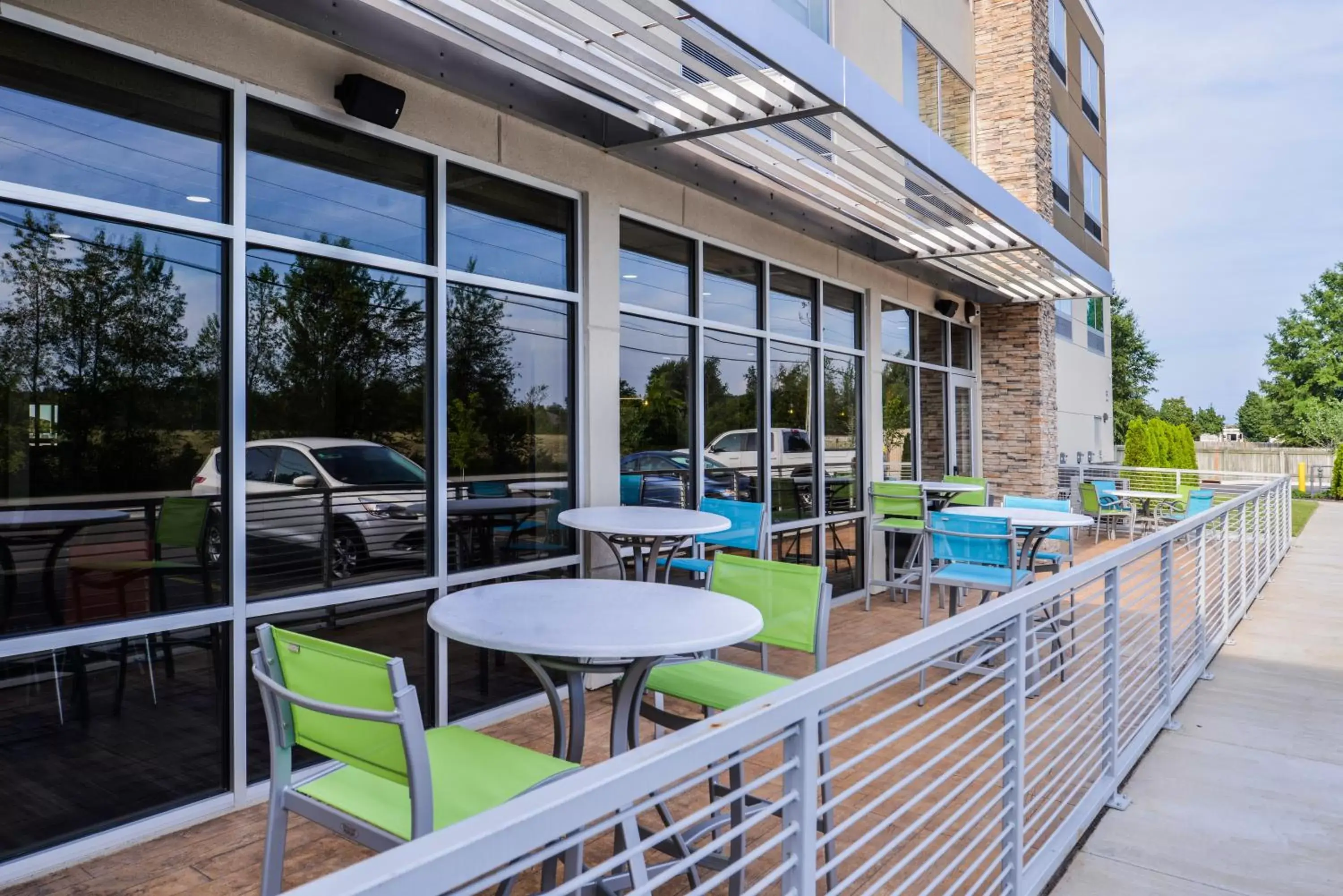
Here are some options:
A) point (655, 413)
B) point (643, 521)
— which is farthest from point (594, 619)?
point (655, 413)

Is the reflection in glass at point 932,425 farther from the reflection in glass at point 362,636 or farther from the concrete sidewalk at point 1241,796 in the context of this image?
the reflection in glass at point 362,636

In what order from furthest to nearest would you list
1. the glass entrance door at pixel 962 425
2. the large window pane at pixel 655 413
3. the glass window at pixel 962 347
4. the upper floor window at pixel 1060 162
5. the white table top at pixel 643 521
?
the upper floor window at pixel 1060 162 → the glass window at pixel 962 347 → the glass entrance door at pixel 962 425 → the large window pane at pixel 655 413 → the white table top at pixel 643 521

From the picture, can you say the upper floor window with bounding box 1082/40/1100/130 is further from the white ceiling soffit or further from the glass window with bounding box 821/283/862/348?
the white ceiling soffit

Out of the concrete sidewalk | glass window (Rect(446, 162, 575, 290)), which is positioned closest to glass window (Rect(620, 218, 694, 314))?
glass window (Rect(446, 162, 575, 290))

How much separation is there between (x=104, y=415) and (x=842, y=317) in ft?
18.8

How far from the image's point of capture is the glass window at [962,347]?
32.0 ft

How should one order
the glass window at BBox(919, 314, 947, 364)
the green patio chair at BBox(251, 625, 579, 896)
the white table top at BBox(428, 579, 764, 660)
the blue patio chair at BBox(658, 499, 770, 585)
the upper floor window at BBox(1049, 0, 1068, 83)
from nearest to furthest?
the green patio chair at BBox(251, 625, 579, 896)
the white table top at BBox(428, 579, 764, 660)
the blue patio chair at BBox(658, 499, 770, 585)
the glass window at BBox(919, 314, 947, 364)
the upper floor window at BBox(1049, 0, 1068, 83)

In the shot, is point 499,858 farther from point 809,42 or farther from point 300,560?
point 809,42

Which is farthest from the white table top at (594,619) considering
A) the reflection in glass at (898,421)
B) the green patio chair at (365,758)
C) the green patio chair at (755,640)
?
the reflection in glass at (898,421)

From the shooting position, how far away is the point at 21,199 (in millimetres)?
2715

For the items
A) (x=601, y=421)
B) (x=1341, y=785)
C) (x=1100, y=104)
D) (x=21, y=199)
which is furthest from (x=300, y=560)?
(x=1100, y=104)

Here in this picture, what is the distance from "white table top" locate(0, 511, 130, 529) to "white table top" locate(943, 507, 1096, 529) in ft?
14.0

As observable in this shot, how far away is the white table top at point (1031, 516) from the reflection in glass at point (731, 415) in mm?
1475

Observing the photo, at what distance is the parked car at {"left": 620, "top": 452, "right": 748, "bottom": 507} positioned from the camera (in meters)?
5.25
